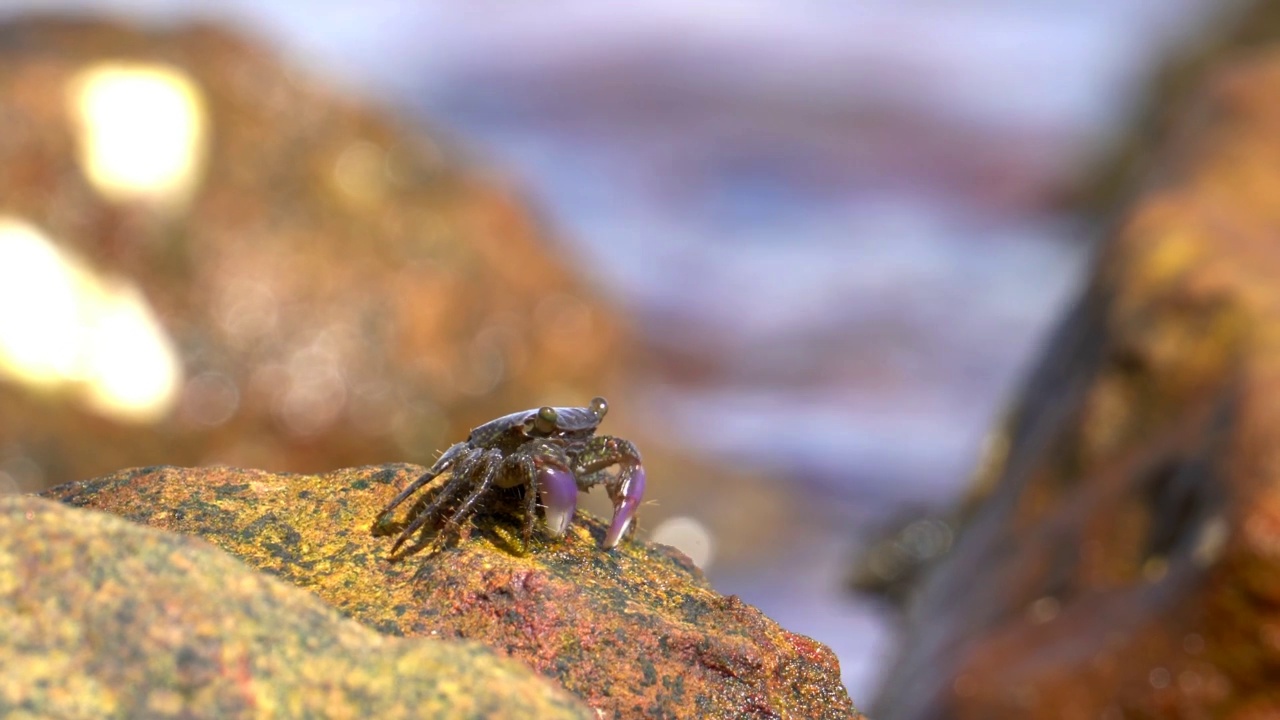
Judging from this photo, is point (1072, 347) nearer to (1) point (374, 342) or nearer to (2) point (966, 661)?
(2) point (966, 661)

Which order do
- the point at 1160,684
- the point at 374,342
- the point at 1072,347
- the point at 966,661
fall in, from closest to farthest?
the point at 1160,684
the point at 966,661
the point at 1072,347
the point at 374,342

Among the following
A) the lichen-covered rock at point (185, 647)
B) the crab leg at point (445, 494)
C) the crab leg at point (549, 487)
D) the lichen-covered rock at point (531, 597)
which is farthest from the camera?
the crab leg at point (549, 487)

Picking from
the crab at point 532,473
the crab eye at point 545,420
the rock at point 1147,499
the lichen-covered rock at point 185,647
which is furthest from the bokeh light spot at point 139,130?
the lichen-covered rock at point 185,647

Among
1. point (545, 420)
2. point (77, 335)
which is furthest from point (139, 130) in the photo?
point (545, 420)

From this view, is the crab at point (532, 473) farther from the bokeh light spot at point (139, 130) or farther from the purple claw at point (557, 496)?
the bokeh light spot at point (139, 130)

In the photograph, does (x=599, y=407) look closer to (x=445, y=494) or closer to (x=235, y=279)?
(x=445, y=494)

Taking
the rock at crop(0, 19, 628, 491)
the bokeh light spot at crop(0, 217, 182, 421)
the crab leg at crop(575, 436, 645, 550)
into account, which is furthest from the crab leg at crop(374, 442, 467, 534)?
the bokeh light spot at crop(0, 217, 182, 421)

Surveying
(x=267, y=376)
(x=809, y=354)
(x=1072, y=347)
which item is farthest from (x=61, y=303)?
(x=809, y=354)
